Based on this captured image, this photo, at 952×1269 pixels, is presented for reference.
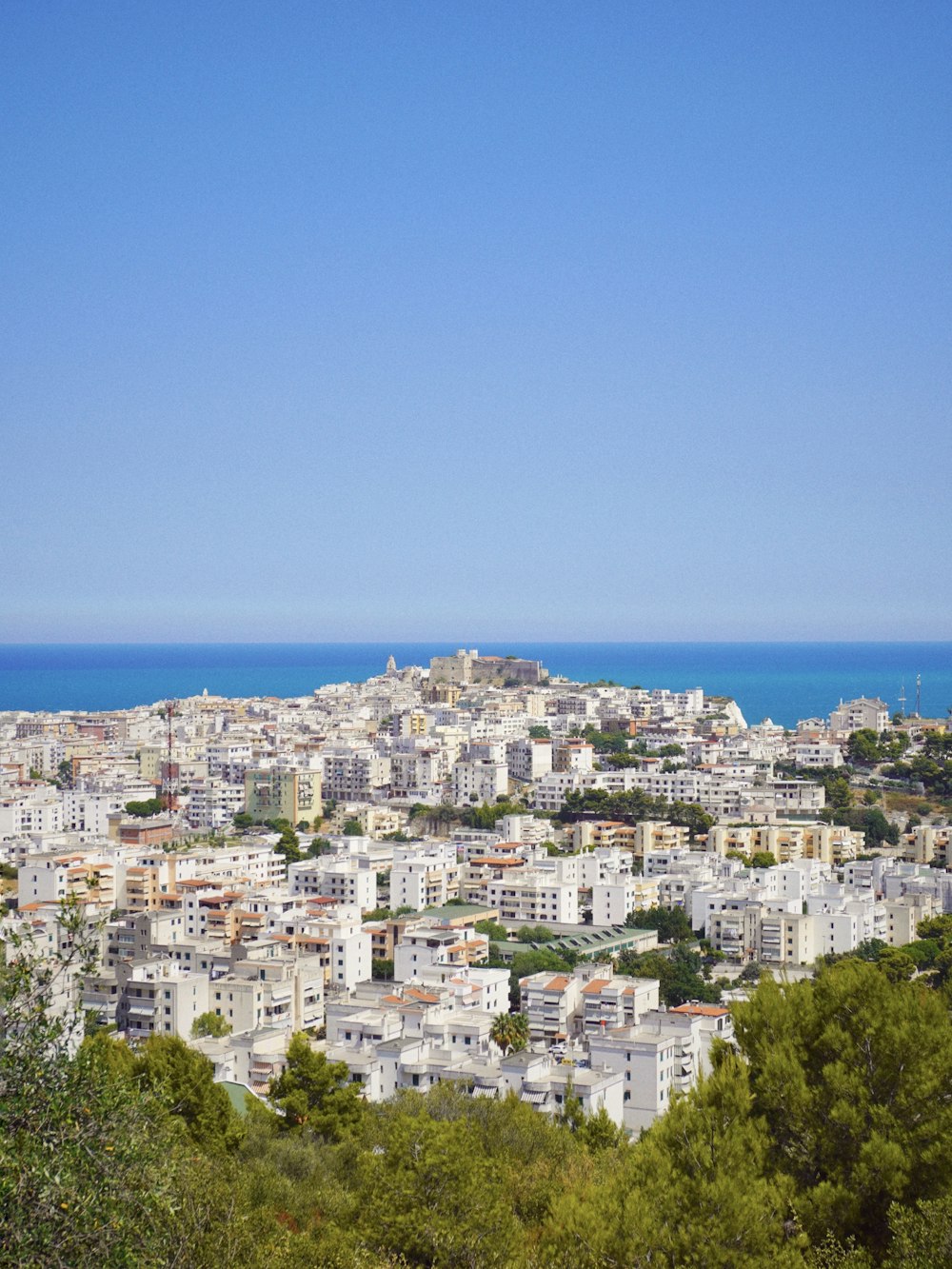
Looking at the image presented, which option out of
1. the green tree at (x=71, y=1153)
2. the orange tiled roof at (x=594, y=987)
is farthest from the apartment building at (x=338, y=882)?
the green tree at (x=71, y=1153)

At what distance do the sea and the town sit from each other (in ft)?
59.1

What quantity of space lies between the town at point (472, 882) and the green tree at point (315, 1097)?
1.74 feet

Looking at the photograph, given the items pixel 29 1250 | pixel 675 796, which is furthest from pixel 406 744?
pixel 29 1250

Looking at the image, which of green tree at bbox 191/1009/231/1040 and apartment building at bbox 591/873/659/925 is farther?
apartment building at bbox 591/873/659/925

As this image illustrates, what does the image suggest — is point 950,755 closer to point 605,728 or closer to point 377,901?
point 605,728

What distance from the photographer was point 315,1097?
337 inches

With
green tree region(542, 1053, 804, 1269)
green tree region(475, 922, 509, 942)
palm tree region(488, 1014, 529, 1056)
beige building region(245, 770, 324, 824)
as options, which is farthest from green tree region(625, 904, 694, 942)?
green tree region(542, 1053, 804, 1269)

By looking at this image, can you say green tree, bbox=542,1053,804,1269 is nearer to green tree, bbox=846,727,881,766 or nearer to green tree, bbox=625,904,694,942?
green tree, bbox=625,904,694,942

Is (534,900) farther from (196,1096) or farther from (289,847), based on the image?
(196,1096)

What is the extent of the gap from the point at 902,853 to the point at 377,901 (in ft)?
26.2

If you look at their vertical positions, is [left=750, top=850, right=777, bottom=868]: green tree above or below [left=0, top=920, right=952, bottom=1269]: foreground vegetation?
below

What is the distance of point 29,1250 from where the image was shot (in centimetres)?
349

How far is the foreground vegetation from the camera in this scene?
379cm

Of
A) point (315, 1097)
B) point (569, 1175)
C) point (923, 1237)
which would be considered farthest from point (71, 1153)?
point (315, 1097)
